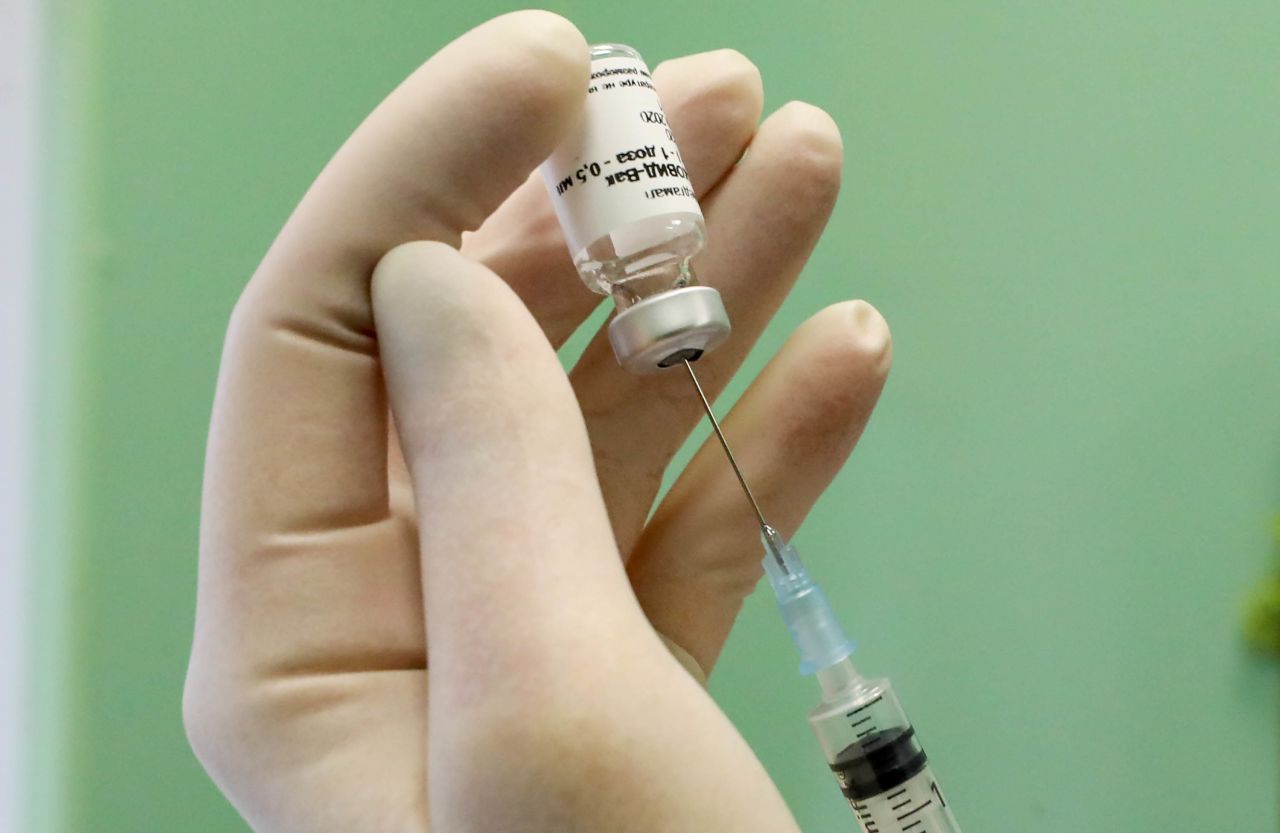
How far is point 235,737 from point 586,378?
258 mm

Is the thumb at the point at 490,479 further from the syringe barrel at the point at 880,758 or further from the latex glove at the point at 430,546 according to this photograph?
the syringe barrel at the point at 880,758

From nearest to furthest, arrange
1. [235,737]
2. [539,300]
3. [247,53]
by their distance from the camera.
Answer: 1. [235,737]
2. [539,300]
3. [247,53]

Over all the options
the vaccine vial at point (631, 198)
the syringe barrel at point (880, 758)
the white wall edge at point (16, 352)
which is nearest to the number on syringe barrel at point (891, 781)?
the syringe barrel at point (880, 758)

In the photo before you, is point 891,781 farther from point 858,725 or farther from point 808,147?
point 808,147

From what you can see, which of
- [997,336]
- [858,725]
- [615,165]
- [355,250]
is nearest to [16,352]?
[355,250]

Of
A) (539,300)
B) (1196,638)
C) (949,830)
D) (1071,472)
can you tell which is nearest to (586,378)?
(539,300)

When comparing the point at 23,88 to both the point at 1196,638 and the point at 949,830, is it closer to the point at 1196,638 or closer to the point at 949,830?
the point at 949,830

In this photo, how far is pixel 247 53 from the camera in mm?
633

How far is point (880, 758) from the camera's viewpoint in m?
0.43

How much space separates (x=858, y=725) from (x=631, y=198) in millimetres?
270

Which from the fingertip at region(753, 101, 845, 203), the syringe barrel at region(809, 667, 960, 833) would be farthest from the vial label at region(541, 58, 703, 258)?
the syringe barrel at region(809, 667, 960, 833)

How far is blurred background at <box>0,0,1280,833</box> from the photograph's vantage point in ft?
1.96

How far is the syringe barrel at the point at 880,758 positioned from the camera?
434 mm

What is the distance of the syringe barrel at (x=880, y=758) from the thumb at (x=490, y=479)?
15 centimetres
